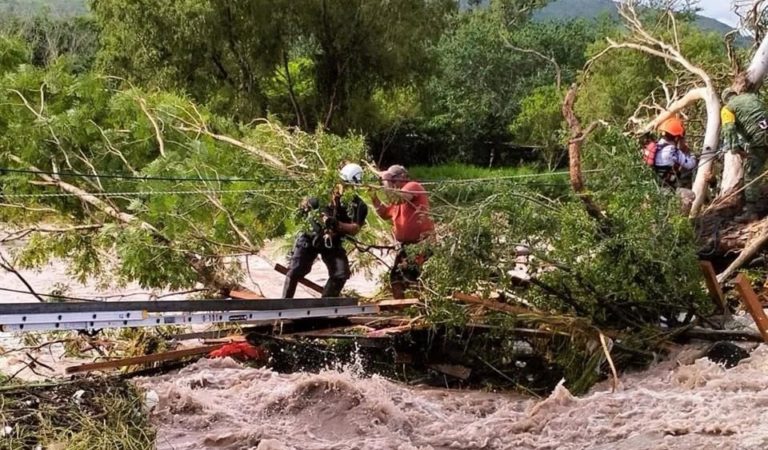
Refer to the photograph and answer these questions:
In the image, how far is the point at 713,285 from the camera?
653 centimetres

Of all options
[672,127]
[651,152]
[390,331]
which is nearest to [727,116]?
[672,127]

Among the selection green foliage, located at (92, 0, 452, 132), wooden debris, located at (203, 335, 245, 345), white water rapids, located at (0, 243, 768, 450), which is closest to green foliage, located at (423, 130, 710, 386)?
white water rapids, located at (0, 243, 768, 450)

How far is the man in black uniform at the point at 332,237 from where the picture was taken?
6406mm

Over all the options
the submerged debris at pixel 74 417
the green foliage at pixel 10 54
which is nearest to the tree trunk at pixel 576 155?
the submerged debris at pixel 74 417

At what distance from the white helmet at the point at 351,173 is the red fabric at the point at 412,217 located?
370 millimetres

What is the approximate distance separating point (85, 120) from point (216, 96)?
10.5m

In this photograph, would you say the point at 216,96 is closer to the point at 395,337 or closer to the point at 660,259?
the point at 395,337

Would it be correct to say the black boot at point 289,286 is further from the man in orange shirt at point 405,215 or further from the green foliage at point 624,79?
the green foliage at point 624,79

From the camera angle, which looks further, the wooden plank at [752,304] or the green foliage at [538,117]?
the green foliage at [538,117]

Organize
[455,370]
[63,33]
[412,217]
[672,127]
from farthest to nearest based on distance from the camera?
[63,33] → [672,127] → [455,370] → [412,217]

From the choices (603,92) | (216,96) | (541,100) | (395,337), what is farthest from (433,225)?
(541,100)

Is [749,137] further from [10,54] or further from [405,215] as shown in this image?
[10,54]

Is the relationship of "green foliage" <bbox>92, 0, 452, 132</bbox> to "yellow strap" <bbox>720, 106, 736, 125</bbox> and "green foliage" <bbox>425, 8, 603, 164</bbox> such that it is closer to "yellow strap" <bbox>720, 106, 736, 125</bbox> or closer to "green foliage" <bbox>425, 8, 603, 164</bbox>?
"green foliage" <bbox>425, 8, 603, 164</bbox>

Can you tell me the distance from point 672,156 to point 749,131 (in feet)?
2.15
